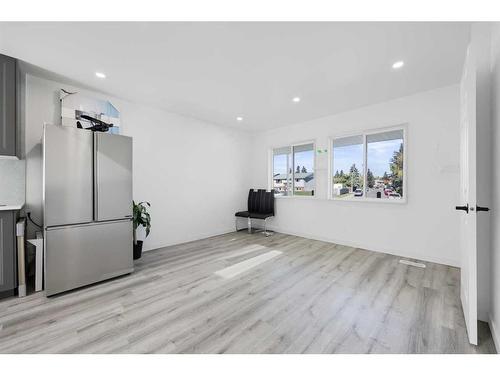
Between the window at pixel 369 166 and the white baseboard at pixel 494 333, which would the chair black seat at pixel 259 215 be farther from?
the white baseboard at pixel 494 333

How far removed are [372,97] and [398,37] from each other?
1.56m

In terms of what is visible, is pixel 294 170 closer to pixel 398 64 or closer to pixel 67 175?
pixel 398 64

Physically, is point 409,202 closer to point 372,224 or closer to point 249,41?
point 372,224

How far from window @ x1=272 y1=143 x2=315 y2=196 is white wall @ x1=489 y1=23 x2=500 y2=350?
3.04 m

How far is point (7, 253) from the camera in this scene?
215 centimetres

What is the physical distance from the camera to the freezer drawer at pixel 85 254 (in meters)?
2.20

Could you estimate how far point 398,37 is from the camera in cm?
195

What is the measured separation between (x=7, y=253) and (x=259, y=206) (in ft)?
13.6

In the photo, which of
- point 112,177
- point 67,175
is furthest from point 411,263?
point 67,175

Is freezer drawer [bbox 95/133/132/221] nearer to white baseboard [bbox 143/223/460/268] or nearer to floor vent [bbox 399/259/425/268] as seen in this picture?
white baseboard [bbox 143/223/460/268]

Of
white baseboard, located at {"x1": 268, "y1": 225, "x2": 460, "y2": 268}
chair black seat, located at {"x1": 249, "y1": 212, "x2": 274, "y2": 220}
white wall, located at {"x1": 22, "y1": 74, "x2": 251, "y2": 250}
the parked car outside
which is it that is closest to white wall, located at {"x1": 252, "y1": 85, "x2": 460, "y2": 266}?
white baseboard, located at {"x1": 268, "y1": 225, "x2": 460, "y2": 268}

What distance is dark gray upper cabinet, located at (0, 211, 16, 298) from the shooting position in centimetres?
212
